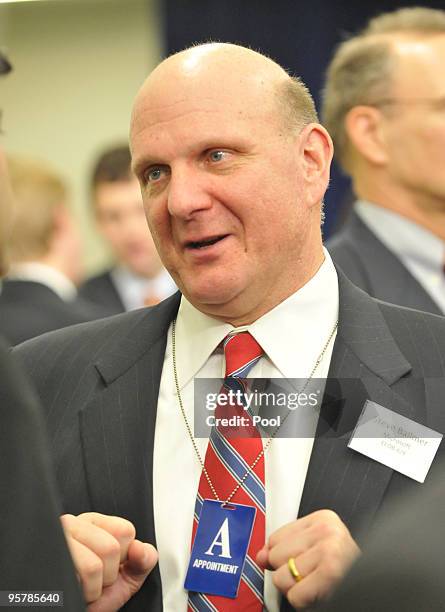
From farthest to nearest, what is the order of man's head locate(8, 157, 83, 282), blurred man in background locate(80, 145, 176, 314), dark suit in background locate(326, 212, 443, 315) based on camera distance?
1. blurred man in background locate(80, 145, 176, 314)
2. man's head locate(8, 157, 83, 282)
3. dark suit in background locate(326, 212, 443, 315)

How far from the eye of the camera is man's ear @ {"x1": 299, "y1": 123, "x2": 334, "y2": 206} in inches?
87.5

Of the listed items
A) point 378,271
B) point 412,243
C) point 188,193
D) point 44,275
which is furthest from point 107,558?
point 44,275

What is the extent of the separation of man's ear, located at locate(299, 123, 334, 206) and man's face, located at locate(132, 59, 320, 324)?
3cm

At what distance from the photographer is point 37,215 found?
172 inches

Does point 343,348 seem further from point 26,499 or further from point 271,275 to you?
point 26,499

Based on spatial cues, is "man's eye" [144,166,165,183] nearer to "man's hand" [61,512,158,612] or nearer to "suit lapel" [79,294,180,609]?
"suit lapel" [79,294,180,609]

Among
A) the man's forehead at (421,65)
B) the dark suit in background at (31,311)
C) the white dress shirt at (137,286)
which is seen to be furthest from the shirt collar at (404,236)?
the white dress shirt at (137,286)

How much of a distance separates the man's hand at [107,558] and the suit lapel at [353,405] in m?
0.32

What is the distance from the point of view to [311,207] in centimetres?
223

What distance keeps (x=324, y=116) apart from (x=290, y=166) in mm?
1159

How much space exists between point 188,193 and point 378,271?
97 cm

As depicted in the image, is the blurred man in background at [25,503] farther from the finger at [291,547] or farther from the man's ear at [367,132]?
the man's ear at [367,132]

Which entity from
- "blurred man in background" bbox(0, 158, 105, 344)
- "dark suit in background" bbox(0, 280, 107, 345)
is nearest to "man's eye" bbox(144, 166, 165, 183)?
"dark suit in background" bbox(0, 280, 107, 345)

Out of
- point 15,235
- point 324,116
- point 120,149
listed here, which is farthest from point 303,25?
point 324,116
